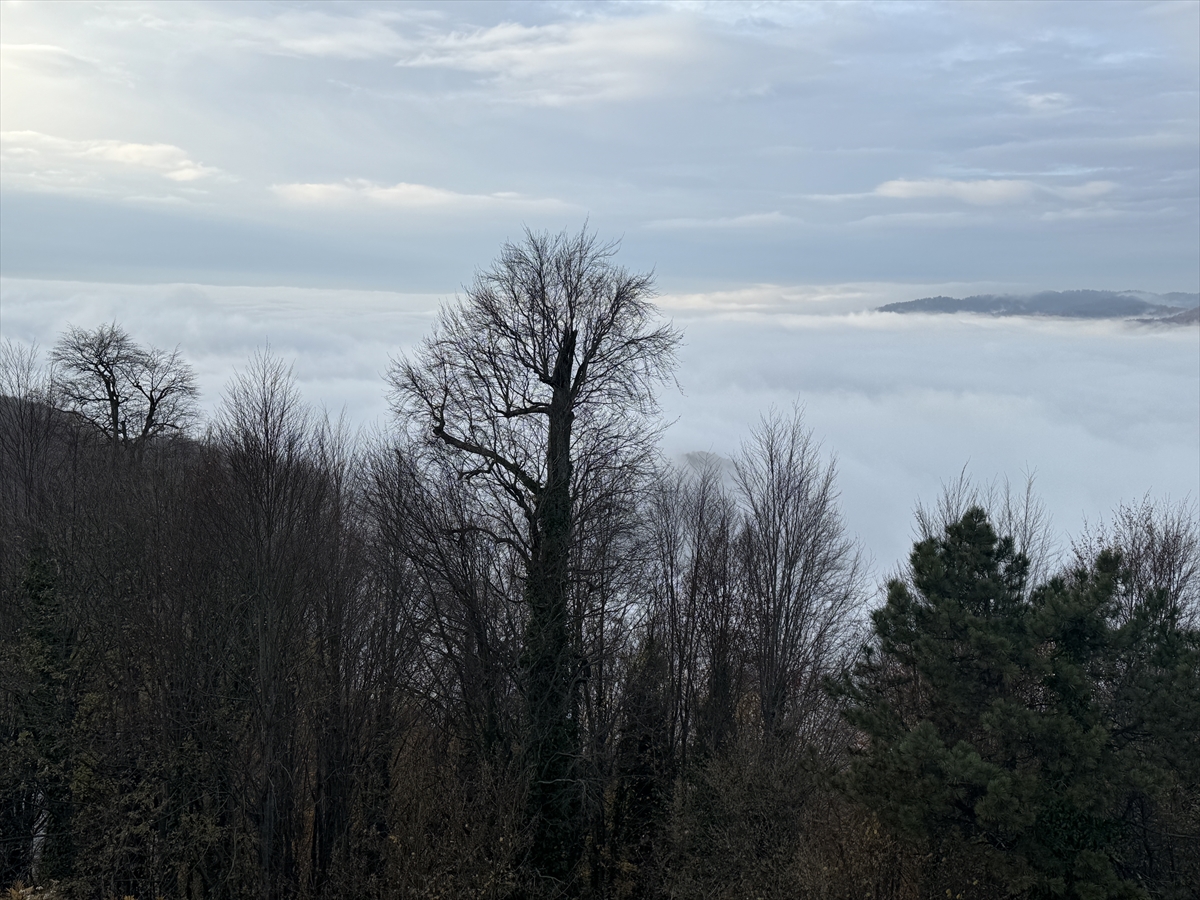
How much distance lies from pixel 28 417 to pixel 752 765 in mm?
31358

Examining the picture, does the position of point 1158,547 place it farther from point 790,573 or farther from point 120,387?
point 120,387

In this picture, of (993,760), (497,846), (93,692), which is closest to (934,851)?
(993,760)

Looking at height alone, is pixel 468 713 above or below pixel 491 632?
below

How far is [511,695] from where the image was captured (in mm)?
24328

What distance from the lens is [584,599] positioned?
2520 cm

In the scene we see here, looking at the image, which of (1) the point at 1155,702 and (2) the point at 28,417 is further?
(2) the point at 28,417

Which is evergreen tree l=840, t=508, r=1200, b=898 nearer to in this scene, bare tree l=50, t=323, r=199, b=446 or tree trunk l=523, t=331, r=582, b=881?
tree trunk l=523, t=331, r=582, b=881

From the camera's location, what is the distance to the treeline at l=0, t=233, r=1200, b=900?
16.9 meters

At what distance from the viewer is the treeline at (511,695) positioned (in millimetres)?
16875

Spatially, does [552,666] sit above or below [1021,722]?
below

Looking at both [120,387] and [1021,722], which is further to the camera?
[120,387]

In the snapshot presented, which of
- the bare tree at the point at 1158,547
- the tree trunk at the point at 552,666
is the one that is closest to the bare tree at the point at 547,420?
the tree trunk at the point at 552,666

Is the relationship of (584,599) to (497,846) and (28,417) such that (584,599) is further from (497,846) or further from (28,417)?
(28,417)

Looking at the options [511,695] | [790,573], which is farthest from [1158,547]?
[511,695]
